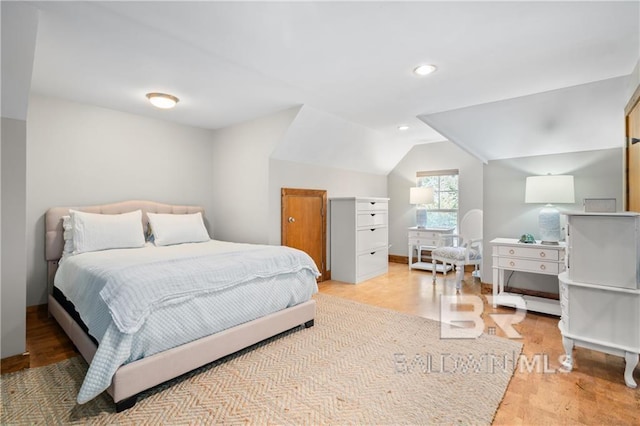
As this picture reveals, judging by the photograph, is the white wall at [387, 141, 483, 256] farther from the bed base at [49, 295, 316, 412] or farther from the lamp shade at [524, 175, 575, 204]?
the bed base at [49, 295, 316, 412]

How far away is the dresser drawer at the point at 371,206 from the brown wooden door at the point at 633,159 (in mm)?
2775

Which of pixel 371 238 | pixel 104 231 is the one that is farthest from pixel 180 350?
pixel 371 238

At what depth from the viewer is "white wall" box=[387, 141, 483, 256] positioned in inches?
206

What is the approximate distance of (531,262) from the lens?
326 centimetres

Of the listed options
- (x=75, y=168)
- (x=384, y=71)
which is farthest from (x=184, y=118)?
(x=384, y=71)

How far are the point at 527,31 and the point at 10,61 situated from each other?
10.7ft

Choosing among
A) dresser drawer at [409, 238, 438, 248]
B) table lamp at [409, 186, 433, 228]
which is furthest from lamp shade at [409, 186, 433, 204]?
dresser drawer at [409, 238, 438, 248]

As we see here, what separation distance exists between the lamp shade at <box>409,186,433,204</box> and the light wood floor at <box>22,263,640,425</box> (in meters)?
2.21

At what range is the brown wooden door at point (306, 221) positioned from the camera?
13.5ft

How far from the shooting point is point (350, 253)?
177 inches

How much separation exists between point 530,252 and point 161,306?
3.48 metres

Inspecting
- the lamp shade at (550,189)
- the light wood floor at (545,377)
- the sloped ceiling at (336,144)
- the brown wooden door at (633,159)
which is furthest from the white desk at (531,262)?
the sloped ceiling at (336,144)

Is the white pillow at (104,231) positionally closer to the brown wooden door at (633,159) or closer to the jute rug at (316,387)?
the jute rug at (316,387)

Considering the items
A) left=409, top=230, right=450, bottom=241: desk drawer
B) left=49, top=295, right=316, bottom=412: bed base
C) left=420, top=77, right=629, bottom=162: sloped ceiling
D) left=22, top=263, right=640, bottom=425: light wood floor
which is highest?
left=420, top=77, right=629, bottom=162: sloped ceiling
